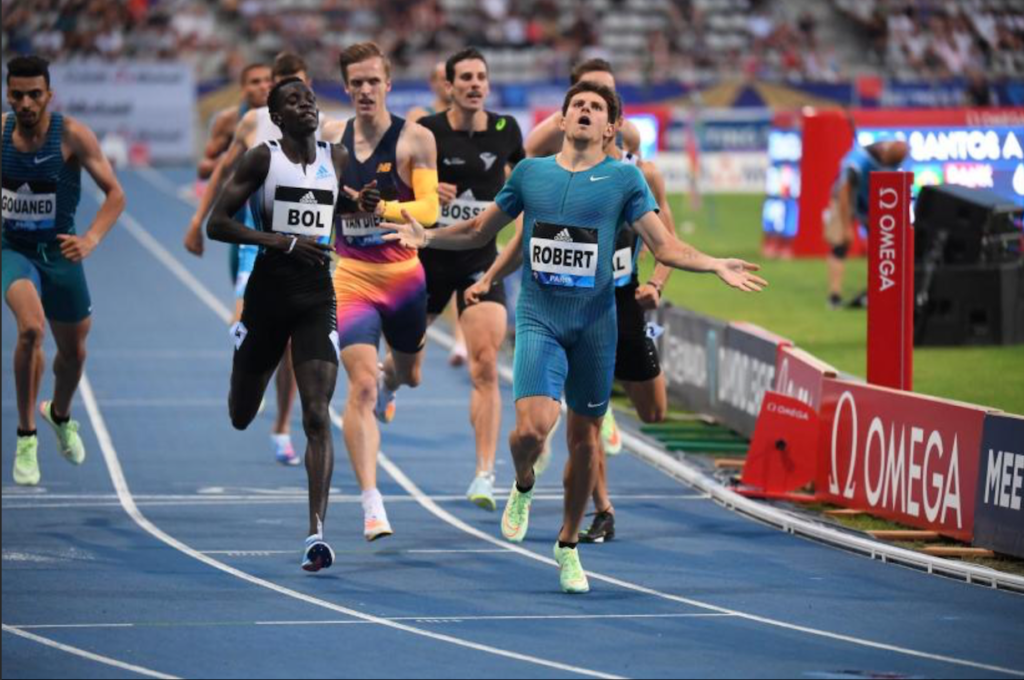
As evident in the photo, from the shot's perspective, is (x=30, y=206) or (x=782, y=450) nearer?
(x=30, y=206)

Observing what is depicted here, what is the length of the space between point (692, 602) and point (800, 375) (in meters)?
3.76

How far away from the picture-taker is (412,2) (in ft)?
158

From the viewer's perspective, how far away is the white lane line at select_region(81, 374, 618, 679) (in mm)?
7641

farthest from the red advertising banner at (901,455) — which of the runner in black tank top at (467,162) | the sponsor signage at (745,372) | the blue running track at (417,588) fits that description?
the runner in black tank top at (467,162)

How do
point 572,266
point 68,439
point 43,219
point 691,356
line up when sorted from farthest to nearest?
point 691,356 < point 68,439 < point 43,219 < point 572,266

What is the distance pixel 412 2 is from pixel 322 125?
37.7 metres

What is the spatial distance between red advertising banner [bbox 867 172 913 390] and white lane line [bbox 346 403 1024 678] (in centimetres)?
263

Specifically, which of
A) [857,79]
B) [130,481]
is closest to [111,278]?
[130,481]

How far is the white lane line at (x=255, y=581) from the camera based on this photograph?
7641mm

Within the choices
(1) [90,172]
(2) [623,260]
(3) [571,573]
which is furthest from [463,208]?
(3) [571,573]

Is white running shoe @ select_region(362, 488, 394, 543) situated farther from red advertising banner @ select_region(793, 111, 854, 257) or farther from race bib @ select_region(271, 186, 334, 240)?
red advertising banner @ select_region(793, 111, 854, 257)

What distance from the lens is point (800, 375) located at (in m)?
12.4

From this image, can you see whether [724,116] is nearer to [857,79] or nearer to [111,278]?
[857,79]

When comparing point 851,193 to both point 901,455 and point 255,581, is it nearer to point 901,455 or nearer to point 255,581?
point 901,455
